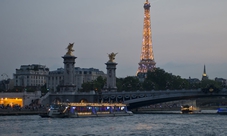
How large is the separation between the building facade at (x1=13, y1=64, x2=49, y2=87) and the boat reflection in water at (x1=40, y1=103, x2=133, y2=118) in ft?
299

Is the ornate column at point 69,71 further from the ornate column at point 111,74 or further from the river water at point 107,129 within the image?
the river water at point 107,129

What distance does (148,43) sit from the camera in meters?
192

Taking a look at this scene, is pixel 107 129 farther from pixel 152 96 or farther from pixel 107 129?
pixel 152 96

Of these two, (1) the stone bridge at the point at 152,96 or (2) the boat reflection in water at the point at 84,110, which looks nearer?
(2) the boat reflection in water at the point at 84,110

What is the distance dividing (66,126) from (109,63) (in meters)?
62.1

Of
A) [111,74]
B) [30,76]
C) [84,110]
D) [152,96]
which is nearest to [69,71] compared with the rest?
[111,74]

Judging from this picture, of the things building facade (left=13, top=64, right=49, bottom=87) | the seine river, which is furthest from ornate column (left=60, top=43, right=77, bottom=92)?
building facade (left=13, top=64, right=49, bottom=87)

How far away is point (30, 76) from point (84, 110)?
101100mm

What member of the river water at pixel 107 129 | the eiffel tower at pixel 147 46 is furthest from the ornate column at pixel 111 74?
the eiffel tower at pixel 147 46

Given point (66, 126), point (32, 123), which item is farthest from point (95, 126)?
point (32, 123)

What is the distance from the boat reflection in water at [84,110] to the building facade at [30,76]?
91.2 meters

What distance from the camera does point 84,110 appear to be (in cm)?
8700

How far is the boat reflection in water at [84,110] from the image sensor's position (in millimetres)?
82750

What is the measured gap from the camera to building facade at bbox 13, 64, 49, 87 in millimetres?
184875
